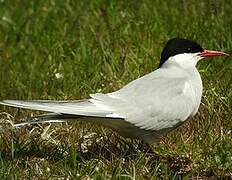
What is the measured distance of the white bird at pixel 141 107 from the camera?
4090 mm

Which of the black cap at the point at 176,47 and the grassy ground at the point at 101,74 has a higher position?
the black cap at the point at 176,47

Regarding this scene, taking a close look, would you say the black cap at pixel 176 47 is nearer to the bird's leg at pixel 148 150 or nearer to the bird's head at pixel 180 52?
the bird's head at pixel 180 52

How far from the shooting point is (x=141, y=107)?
420 centimetres

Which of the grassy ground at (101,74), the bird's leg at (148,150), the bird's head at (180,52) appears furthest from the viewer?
the bird's head at (180,52)

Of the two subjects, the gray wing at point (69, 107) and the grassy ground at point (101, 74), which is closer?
the gray wing at point (69, 107)

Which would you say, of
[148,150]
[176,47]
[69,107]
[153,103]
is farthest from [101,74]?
[69,107]

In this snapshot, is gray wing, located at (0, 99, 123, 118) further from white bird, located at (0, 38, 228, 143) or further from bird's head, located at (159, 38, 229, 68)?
bird's head, located at (159, 38, 229, 68)

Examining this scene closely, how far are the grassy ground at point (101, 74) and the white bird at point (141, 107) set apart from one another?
0.17m

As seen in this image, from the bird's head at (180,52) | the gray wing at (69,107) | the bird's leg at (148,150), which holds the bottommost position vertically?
the bird's leg at (148,150)

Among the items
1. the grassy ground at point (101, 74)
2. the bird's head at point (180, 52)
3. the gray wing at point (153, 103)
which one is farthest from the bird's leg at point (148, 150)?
the bird's head at point (180, 52)

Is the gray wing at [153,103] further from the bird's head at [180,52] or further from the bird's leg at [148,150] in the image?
the bird's head at [180,52]

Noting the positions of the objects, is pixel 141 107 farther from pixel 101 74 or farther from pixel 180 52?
pixel 101 74

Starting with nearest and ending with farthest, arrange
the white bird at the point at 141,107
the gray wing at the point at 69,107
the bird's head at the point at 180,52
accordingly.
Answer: the gray wing at the point at 69,107 < the white bird at the point at 141,107 < the bird's head at the point at 180,52

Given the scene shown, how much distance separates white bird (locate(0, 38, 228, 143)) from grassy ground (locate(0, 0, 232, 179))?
0.17 meters
